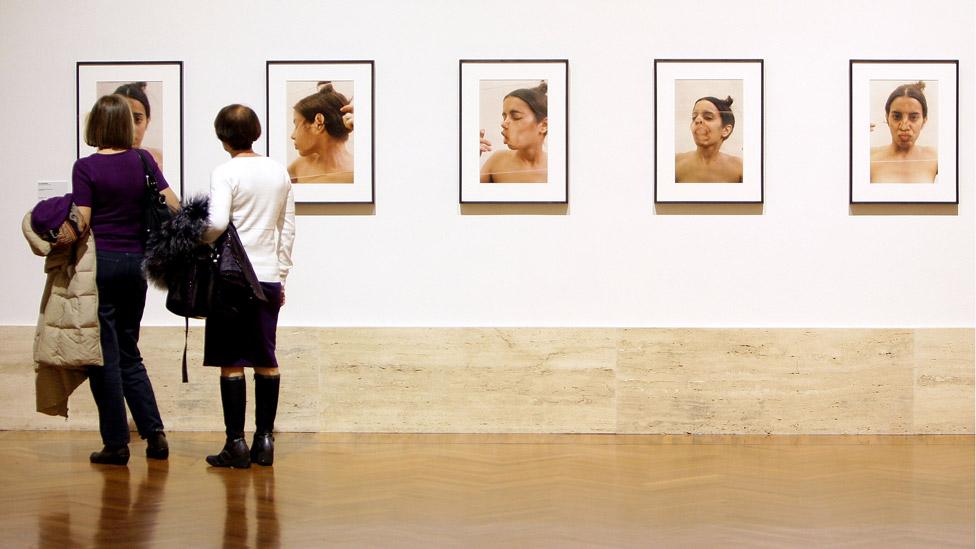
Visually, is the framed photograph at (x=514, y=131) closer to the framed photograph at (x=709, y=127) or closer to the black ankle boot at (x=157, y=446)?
the framed photograph at (x=709, y=127)

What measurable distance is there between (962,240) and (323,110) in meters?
4.04

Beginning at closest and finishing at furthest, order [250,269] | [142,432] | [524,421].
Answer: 1. [250,269]
2. [142,432]
3. [524,421]

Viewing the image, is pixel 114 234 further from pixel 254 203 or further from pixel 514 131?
pixel 514 131

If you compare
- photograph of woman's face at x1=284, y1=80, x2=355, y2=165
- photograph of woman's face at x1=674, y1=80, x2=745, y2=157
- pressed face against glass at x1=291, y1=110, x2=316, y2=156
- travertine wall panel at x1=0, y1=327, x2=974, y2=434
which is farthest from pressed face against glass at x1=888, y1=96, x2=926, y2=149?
pressed face against glass at x1=291, y1=110, x2=316, y2=156

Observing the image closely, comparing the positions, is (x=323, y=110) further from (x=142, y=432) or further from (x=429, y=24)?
(x=142, y=432)

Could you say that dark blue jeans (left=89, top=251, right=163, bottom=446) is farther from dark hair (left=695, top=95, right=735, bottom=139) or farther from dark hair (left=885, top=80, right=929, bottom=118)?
dark hair (left=885, top=80, right=929, bottom=118)

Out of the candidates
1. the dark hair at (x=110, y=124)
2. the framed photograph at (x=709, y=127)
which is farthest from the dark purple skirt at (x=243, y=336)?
the framed photograph at (x=709, y=127)

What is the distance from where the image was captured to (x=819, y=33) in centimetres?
624

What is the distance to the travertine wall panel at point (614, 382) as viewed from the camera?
6.15 metres

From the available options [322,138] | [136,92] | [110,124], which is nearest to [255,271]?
[110,124]

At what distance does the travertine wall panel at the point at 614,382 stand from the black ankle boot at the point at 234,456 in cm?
118

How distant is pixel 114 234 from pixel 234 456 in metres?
1.24

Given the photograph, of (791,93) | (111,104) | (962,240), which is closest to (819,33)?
(791,93)

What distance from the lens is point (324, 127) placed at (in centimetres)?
626
